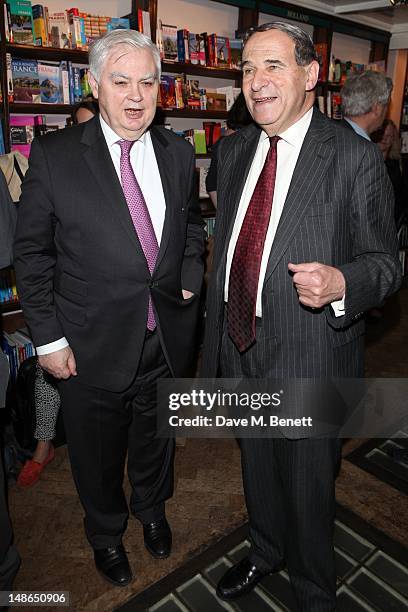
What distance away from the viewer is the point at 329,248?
142 centimetres

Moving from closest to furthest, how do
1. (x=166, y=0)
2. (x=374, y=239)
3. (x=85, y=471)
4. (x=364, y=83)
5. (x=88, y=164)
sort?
(x=374, y=239)
(x=88, y=164)
(x=85, y=471)
(x=364, y=83)
(x=166, y=0)

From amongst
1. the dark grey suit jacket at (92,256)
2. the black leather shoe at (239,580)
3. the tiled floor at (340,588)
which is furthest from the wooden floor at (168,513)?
the dark grey suit jacket at (92,256)

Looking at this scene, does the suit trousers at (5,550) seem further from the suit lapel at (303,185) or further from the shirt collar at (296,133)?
the shirt collar at (296,133)

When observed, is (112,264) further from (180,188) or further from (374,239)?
(374,239)

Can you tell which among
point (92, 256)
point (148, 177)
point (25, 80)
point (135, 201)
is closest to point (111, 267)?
point (92, 256)

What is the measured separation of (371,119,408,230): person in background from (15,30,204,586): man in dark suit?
310cm

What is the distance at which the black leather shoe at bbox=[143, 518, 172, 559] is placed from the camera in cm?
212

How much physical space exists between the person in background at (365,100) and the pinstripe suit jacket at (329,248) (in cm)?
187

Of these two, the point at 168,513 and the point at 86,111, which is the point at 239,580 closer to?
the point at 168,513

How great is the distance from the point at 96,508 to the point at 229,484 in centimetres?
88

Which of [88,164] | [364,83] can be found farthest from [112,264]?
[364,83]

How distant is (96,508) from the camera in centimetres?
198

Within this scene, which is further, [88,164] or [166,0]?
[166,0]

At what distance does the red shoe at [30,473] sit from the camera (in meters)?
2.62
